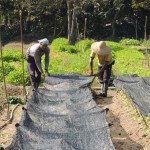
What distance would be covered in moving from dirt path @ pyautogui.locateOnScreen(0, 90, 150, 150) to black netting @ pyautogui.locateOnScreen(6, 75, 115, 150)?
0.53m

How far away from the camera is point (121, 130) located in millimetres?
6930

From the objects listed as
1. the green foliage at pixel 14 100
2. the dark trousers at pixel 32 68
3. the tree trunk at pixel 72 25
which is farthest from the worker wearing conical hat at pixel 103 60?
the tree trunk at pixel 72 25

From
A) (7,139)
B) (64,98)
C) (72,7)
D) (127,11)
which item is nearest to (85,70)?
(64,98)

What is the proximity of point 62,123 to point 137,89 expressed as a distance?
286 centimetres

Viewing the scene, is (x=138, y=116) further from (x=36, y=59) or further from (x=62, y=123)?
(x=36, y=59)

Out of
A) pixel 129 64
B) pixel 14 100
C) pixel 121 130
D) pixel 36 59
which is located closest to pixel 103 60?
pixel 36 59

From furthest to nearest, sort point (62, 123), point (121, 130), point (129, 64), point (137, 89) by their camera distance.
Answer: point (129, 64) → point (137, 89) → point (121, 130) → point (62, 123)

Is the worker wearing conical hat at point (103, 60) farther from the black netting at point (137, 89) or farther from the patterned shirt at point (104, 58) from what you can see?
the black netting at point (137, 89)

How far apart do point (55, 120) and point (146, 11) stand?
22.8m

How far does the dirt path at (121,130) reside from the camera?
20.0ft

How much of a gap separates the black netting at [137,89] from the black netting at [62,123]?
0.78 m

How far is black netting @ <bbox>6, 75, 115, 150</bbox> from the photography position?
4948 millimetres

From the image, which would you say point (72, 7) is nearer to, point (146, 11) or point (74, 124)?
point (146, 11)

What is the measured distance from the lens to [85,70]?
13031 mm
